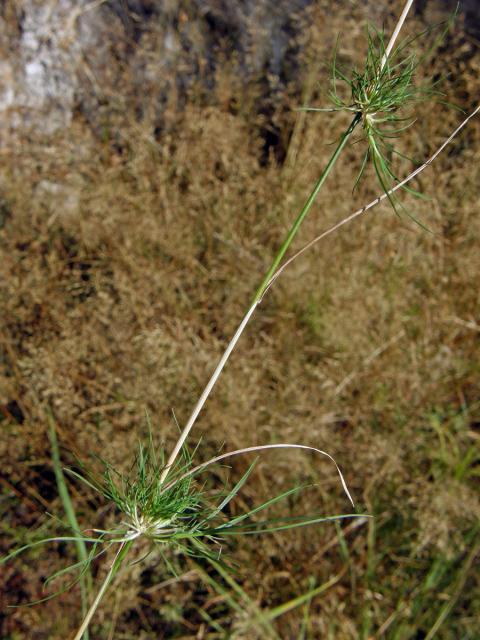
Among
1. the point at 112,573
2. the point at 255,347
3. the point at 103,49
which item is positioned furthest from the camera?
the point at 103,49

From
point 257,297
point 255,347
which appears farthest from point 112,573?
point 255,347

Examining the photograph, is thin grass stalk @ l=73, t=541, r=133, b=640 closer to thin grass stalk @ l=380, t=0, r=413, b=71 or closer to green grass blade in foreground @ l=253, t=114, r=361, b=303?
green grass blade in foreground @ l=253, t=114, r=361, b=303

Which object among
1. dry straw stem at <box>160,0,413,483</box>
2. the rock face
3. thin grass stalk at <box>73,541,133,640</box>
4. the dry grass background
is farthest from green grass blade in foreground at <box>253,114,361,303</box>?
the rock face

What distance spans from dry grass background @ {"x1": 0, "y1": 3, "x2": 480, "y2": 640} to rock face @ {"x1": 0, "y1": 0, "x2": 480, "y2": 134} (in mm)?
148

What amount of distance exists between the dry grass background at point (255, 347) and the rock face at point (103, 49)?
148mm

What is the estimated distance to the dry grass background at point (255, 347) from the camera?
5.94 feet

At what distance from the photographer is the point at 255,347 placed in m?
2.08

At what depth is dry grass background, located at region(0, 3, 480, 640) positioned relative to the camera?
1812mm

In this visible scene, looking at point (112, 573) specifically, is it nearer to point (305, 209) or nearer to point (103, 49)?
point (305, 209)

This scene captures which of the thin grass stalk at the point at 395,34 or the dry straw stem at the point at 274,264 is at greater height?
the thin grass stalk at the point at 395,34

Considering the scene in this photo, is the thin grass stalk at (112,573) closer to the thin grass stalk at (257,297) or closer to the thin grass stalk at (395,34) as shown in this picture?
the thin grass stalk at (257,297)

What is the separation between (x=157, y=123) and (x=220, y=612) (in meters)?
1.83

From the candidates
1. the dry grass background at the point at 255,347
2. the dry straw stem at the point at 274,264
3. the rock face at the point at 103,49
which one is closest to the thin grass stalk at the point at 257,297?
the dry straw stem at the point at 274,264

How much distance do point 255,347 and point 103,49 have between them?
147 cm
